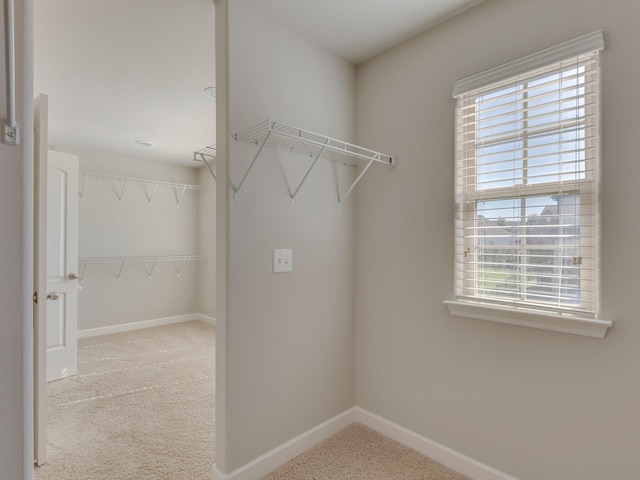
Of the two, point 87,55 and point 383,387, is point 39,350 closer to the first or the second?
point 87,55

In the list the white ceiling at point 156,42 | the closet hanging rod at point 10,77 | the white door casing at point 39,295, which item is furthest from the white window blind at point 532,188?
the white door casing at point 39,295

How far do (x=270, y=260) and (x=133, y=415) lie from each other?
1612 mm

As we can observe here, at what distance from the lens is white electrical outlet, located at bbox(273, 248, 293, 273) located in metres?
1.75

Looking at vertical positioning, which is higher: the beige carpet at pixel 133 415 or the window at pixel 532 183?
the window at pixel 532 183

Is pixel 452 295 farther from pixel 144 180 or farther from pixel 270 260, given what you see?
pixel 144 180

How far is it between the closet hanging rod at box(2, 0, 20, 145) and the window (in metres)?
1.79

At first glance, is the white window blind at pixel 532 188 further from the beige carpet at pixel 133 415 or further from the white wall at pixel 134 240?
the white wall at pixel 134 240

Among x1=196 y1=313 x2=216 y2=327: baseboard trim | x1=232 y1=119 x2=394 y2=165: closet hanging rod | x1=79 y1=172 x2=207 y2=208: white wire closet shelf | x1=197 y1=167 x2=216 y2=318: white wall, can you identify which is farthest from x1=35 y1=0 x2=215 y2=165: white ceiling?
x1=196 y1=313 x2=216 y2=327: baseboard trim

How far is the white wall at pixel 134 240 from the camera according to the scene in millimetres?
4051

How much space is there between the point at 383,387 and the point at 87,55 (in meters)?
2.80

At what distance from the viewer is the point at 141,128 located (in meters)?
3.32

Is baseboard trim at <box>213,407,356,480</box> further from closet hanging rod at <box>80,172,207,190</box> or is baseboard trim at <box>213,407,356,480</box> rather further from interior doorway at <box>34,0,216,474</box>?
closet hanging rod at <box>80,172,207,190</box>

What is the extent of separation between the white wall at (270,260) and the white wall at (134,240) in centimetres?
341

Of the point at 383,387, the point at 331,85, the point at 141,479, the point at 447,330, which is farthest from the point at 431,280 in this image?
the point at 141,479
